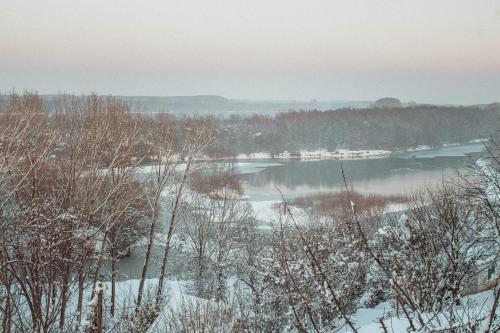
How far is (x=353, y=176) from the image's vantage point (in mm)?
39750

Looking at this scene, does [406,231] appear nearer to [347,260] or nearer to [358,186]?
[347,260]

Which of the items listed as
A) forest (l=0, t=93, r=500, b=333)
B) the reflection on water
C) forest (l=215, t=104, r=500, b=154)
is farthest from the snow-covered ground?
forest (l=0, t=93, r=500, b=333)

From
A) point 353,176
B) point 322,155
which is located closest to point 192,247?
point 353,176

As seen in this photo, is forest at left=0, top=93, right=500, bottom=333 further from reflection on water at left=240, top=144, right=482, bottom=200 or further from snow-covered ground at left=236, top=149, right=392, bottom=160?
snow-covered ground at left=236, top=149, right=392, bottom=160

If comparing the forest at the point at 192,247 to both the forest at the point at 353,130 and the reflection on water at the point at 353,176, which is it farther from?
Answer: the forest at the point at 353,130

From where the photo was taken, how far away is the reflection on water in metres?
32.4

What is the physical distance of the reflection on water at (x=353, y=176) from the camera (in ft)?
106

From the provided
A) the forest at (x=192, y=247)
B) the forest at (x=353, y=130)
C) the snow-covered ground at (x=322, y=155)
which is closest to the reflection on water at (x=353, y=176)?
the snow-covered ground at (x=322, y=155)

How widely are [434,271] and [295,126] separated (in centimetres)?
6447

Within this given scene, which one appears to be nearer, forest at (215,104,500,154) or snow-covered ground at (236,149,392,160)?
snow-covered ground at (236,149,392,160)

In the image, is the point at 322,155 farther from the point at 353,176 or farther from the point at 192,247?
the point at 192,247

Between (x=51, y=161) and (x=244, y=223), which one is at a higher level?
(x=51, y=161)

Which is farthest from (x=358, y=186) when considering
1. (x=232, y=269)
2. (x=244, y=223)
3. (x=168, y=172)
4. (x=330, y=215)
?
(x=168, y=172)

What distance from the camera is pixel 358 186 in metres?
34.4
